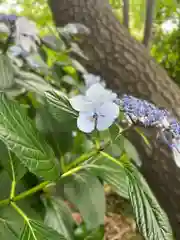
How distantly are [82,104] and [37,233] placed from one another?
0.12m

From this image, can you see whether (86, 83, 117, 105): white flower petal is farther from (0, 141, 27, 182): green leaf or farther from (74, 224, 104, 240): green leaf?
(74, 224, 104, 240): green leaf

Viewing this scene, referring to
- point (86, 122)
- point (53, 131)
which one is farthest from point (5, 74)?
point (86, 122)

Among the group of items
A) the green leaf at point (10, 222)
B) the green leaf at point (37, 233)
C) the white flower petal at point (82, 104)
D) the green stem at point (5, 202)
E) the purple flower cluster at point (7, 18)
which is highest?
the purple flower cluster at point (7, 18)

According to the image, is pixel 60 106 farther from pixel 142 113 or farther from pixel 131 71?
pixel 131 71

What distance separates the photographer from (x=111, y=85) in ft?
3.41

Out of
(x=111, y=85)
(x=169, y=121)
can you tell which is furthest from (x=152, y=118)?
(x=111, y=85)

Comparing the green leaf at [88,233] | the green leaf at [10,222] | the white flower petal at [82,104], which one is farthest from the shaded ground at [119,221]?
the white flower petal at [82,104]

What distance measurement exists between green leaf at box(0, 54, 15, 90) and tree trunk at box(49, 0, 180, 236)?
459 millimetres

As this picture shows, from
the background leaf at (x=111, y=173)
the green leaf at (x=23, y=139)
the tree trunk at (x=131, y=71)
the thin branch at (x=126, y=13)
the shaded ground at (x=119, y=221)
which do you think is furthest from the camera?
the thin branch at (x=126, y=13)

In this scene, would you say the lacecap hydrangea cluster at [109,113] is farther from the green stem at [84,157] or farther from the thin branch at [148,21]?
the thin branch at [148,21]

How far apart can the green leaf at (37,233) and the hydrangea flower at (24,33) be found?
0.37 m

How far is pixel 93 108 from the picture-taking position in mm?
342

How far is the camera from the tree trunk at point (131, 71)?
91cm

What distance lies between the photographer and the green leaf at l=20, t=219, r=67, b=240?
36 centimetres
